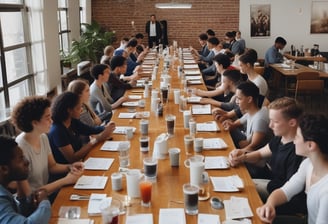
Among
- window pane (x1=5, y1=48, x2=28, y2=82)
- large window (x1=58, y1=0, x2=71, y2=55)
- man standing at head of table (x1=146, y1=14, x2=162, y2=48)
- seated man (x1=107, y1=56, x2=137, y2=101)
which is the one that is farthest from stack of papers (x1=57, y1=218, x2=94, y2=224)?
man standing at head of table (x1=146, y1=14, x2=162, y2=48)

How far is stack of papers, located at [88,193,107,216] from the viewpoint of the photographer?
215 centimetres

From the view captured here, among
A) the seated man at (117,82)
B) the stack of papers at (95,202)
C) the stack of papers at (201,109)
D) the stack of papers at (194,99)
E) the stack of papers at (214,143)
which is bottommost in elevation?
the stack of papers at (95,202)

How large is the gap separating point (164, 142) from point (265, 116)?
114 cm

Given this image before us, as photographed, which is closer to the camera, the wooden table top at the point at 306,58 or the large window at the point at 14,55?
the large window at the point at 14,55

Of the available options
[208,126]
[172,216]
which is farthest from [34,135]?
[208,126]

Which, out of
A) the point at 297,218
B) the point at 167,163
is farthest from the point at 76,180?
the point at 297,218

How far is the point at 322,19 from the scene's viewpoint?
11.9 metres

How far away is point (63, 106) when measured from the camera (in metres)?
3.22

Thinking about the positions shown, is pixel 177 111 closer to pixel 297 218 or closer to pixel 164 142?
pixel 164 142

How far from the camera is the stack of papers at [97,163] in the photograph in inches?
110

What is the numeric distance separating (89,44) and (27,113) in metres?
7.30

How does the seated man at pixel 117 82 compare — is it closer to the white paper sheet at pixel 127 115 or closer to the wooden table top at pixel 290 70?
the white paper sheet at pixel 127 115

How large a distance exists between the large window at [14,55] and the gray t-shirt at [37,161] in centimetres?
292

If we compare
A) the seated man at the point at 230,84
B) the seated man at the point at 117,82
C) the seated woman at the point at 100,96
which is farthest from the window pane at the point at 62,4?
the seated man at the point at 230,84
